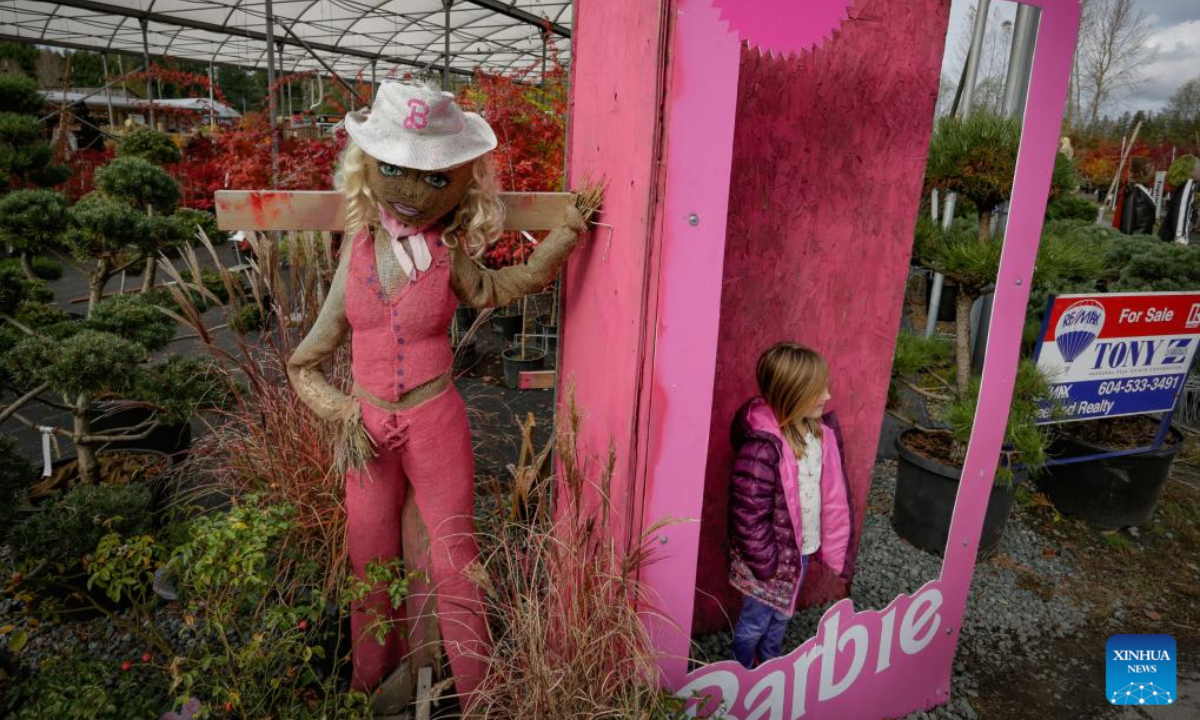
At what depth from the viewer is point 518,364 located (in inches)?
215

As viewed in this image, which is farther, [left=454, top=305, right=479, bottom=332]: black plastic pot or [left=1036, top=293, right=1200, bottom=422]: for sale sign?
[left=454, top=305, right=479, bottom=332]: black plastic pot

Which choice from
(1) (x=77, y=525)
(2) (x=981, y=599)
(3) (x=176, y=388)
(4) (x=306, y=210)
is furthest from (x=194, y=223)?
(2) (x=981, y=599)

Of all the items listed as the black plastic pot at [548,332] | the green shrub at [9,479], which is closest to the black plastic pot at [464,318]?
the black plastic pot at [548,332]

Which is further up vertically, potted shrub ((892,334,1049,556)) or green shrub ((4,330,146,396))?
green shrub ((4,330,146,396))

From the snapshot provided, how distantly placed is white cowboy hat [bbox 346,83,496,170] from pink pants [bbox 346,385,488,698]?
0.59 metres

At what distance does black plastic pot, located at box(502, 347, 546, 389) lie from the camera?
544 cm

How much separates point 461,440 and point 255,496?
0.56 meters

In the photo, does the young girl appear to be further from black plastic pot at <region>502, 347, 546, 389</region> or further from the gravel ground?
black plastic pot at <region>502, 347, 546, 389</region>

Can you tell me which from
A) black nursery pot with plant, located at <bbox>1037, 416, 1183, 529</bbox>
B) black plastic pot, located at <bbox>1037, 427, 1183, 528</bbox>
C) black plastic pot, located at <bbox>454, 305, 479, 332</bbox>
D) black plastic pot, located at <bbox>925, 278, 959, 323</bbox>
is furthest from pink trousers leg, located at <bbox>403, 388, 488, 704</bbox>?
black plastic pot, located at <bbox>925, 278, 959, 323</bbox>

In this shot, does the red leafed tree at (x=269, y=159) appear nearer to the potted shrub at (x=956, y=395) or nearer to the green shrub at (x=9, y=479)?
the green shrub at (x=9, y=479)

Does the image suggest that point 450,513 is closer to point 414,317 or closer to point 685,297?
point 414,317

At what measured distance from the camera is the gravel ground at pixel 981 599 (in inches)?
104

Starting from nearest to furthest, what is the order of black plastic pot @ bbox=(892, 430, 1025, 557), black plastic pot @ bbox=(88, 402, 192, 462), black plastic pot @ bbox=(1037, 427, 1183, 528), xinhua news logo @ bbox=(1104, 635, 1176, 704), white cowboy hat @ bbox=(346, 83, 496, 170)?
white cowboy hat @ bbox=(346, 83, 496, 170), xinhua news logo @ bbox=(1104, 635, 1176, 704), black plastic pot @ bbox=(892, 430, 1025, 557), black plastic pot @ bbox=(88, 402, 192, 462), black plastic pot @ bbox=(1037, 427, 1183, 528)

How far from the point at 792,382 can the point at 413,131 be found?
1184 mm
